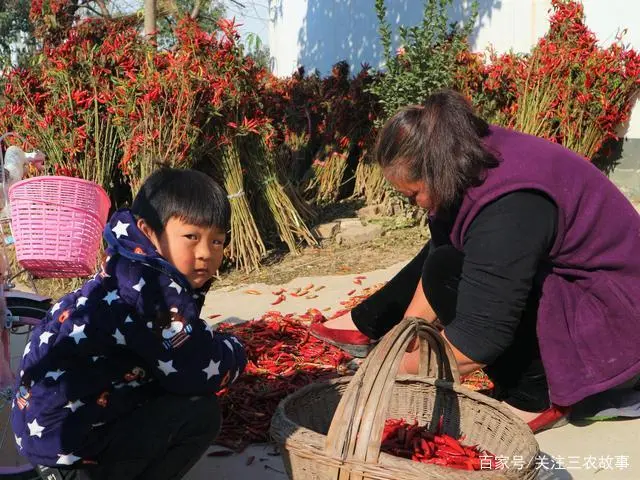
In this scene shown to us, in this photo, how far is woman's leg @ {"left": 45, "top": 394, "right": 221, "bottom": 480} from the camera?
203 centimetres

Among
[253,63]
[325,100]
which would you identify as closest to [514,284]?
[253,63]

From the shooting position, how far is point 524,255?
2400 mm

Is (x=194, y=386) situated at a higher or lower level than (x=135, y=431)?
higher

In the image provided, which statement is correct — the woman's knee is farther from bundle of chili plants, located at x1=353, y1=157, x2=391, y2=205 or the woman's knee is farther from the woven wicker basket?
bundle of chili plants, located at x1=353, y1=157, x2=391, y2=205

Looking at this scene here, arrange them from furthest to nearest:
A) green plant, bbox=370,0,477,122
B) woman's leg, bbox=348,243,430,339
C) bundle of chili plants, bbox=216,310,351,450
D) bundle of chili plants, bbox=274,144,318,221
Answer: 1. green plant, bbox=370,0,477,122
2. bundle of chili plants, bbox=274,144,318,221
3. woman's leg, bbox=348,243,430,339
4. bundle of chili plants, bbox=216,310,351,450

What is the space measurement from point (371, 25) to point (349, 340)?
7274 millimetres

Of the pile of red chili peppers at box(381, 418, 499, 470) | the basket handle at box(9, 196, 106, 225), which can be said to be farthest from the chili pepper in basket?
the pile of red chili peppers at box(381, 418, 499, 470)

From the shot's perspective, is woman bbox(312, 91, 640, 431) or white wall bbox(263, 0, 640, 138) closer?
woman bbox(312, 91, 640, 431)

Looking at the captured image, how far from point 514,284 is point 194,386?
115cm

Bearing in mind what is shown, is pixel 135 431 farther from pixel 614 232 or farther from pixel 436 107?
pixel 614 232

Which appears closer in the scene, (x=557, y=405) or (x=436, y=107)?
(x=436, y=107)

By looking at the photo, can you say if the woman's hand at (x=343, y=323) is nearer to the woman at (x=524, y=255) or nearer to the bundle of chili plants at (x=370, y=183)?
the woman at (x=524, y=255)

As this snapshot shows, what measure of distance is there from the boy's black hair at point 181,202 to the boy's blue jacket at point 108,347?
0.23 ft

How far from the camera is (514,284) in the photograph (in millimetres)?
2396
